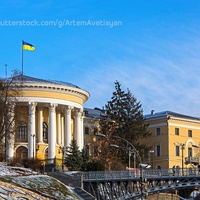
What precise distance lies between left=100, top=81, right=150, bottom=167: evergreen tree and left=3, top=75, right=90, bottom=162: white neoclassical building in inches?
293

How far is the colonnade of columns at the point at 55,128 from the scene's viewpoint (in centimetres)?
8569

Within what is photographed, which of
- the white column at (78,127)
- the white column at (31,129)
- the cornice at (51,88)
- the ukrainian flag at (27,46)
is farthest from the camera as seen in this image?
the white column at (78,127)

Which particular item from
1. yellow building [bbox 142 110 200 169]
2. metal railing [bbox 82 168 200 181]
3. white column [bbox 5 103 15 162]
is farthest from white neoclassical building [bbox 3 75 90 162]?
metal railing [bbox 82 168 200 181]

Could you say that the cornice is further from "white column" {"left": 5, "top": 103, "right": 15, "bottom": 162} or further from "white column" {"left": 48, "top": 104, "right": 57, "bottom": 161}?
"white column" {"left": 5, "top": 103, "right": 15, "bottom": 162}

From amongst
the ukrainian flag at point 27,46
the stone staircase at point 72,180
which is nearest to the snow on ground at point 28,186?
the stone staircase at point 72,180

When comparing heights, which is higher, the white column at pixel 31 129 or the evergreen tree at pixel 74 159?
the white column at pixel 31 129

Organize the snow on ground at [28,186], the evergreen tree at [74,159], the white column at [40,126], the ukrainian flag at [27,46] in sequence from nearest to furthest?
the snow on ground at [28,186]
the evergreen tree at [74,159]
the ukrainian flag at [27,46]
the white column at [40,126]

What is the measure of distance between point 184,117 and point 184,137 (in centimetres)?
314

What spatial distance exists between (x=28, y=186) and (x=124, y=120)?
4625 cm

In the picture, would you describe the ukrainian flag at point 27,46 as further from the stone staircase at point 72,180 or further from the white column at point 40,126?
the stone staircase at point 72,180

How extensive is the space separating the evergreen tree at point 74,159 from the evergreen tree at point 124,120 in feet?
45.1

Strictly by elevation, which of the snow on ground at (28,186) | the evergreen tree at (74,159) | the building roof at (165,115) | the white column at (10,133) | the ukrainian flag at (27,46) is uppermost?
the ukrainian flag at (27,46)

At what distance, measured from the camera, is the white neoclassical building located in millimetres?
85625

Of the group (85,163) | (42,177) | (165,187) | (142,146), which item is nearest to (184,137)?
(142,146)
